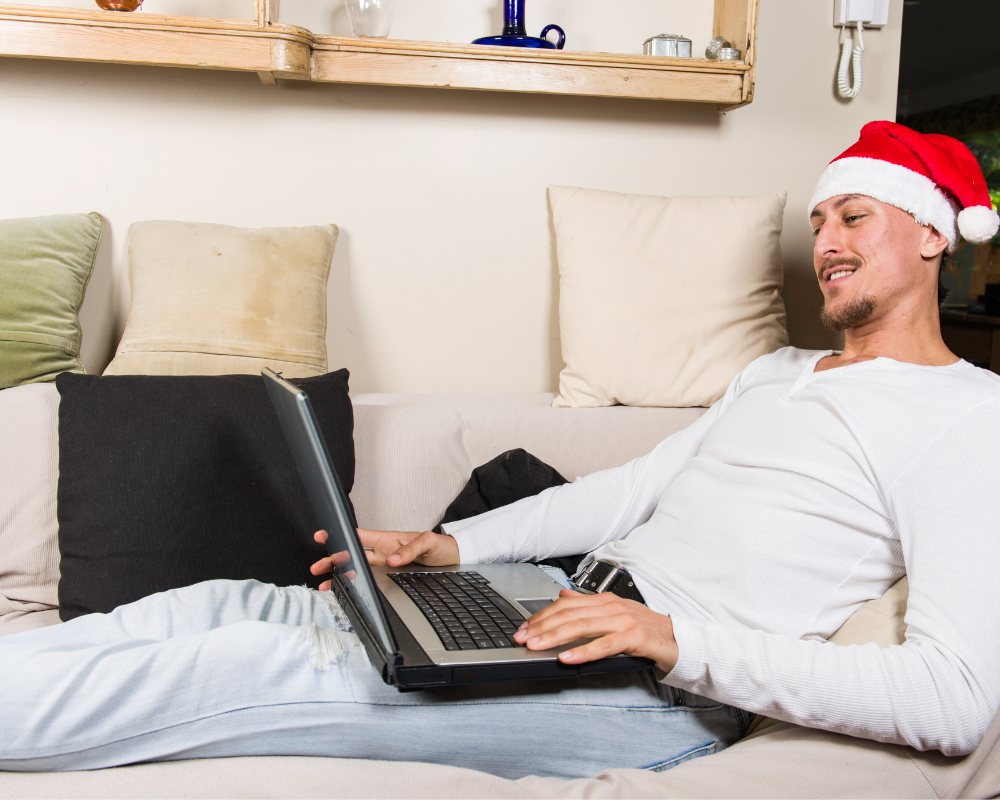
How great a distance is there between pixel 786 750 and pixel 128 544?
3.18 feet

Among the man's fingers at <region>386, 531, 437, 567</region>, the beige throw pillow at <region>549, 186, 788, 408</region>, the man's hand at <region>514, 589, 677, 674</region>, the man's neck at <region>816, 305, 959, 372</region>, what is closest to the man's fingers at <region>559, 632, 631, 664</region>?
the man's hand at <region>514, 589, 677, 674</region>

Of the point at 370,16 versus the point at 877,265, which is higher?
the point at 370,16

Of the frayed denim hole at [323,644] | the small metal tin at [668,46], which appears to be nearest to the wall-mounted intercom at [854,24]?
the small metal tin at [668,46]

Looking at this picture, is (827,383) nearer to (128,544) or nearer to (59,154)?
(128,544)

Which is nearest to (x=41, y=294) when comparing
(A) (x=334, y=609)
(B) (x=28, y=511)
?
(B) (x=28, y=511)

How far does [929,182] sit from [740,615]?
71cm

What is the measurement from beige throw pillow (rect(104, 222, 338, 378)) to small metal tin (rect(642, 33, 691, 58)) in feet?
2.89

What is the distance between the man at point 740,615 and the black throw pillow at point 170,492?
0.60 ft

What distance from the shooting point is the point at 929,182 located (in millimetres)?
1174

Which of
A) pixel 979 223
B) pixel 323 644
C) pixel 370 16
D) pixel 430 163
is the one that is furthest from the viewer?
pixel 430 163

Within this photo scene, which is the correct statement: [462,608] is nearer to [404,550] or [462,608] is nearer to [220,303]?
[404,550]

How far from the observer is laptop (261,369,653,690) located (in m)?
0.76

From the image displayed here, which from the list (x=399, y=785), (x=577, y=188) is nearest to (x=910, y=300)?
(x=577, y=188)

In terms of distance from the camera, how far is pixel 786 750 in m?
0.85
